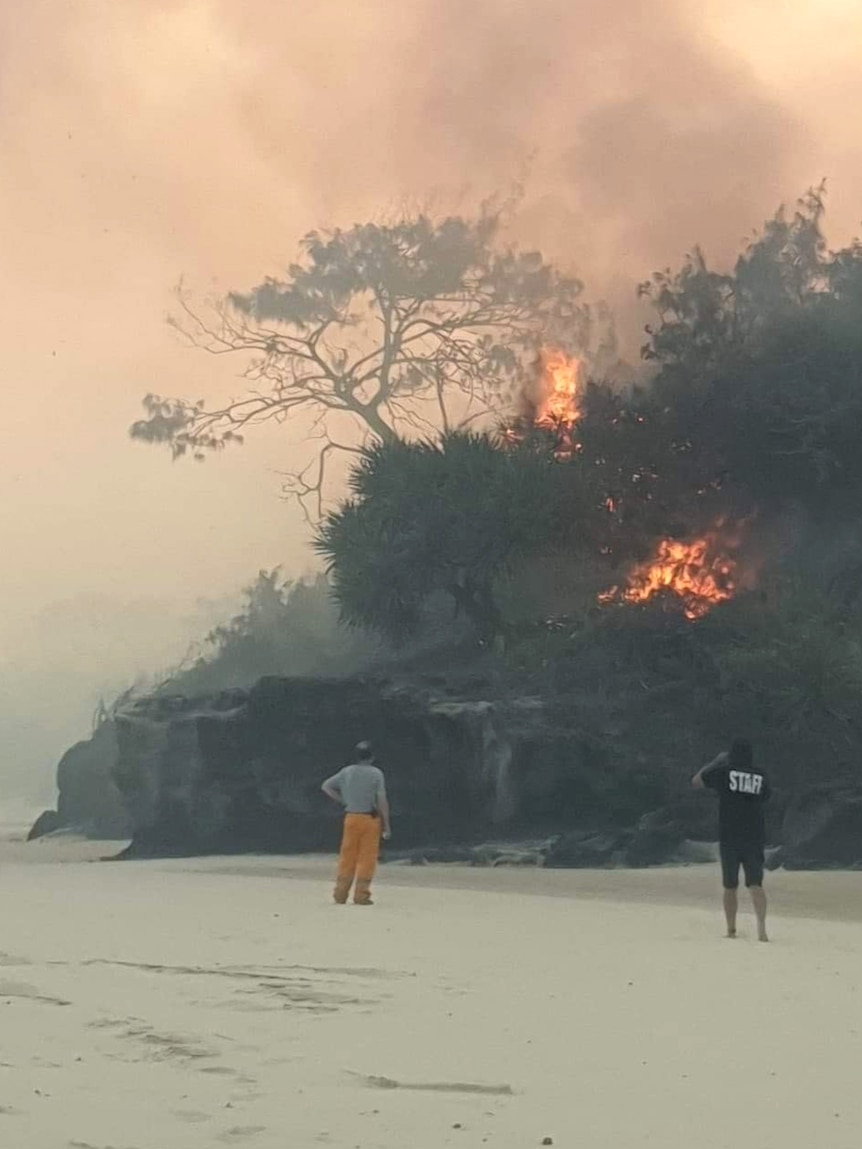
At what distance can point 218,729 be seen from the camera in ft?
103

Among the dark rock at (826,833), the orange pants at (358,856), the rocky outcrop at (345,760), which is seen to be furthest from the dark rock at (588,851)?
the orange pants at (358,856)

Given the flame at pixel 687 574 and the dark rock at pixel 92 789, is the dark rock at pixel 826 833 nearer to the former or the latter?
the flame at pixel 687 574

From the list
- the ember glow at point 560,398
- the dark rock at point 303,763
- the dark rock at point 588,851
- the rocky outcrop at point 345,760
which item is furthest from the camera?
the ember glow at point 560,398

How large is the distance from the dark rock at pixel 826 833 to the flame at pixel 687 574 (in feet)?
29.7

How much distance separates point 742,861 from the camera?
13430 millimetres

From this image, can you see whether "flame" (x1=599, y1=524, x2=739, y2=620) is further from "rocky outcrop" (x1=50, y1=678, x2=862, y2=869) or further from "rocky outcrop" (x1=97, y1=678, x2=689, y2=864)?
"rocky outcrop" (x1=97, y1=678, x2=689, y2=864)

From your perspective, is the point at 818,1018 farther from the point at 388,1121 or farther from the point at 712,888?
the point at 712,888

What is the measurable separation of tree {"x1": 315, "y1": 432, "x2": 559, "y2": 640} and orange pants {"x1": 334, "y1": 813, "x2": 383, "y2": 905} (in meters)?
18.3

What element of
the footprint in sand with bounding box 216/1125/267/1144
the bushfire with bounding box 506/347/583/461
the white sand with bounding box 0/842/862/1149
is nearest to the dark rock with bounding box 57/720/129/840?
the bushfire with bounding box 506/347/583/461

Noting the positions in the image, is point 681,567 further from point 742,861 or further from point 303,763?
point 742,861

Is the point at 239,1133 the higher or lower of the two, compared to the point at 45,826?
lower

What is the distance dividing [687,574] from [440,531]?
5.16 meters

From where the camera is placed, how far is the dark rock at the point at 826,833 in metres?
24.6

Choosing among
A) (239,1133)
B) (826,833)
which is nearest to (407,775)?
(826,833)
